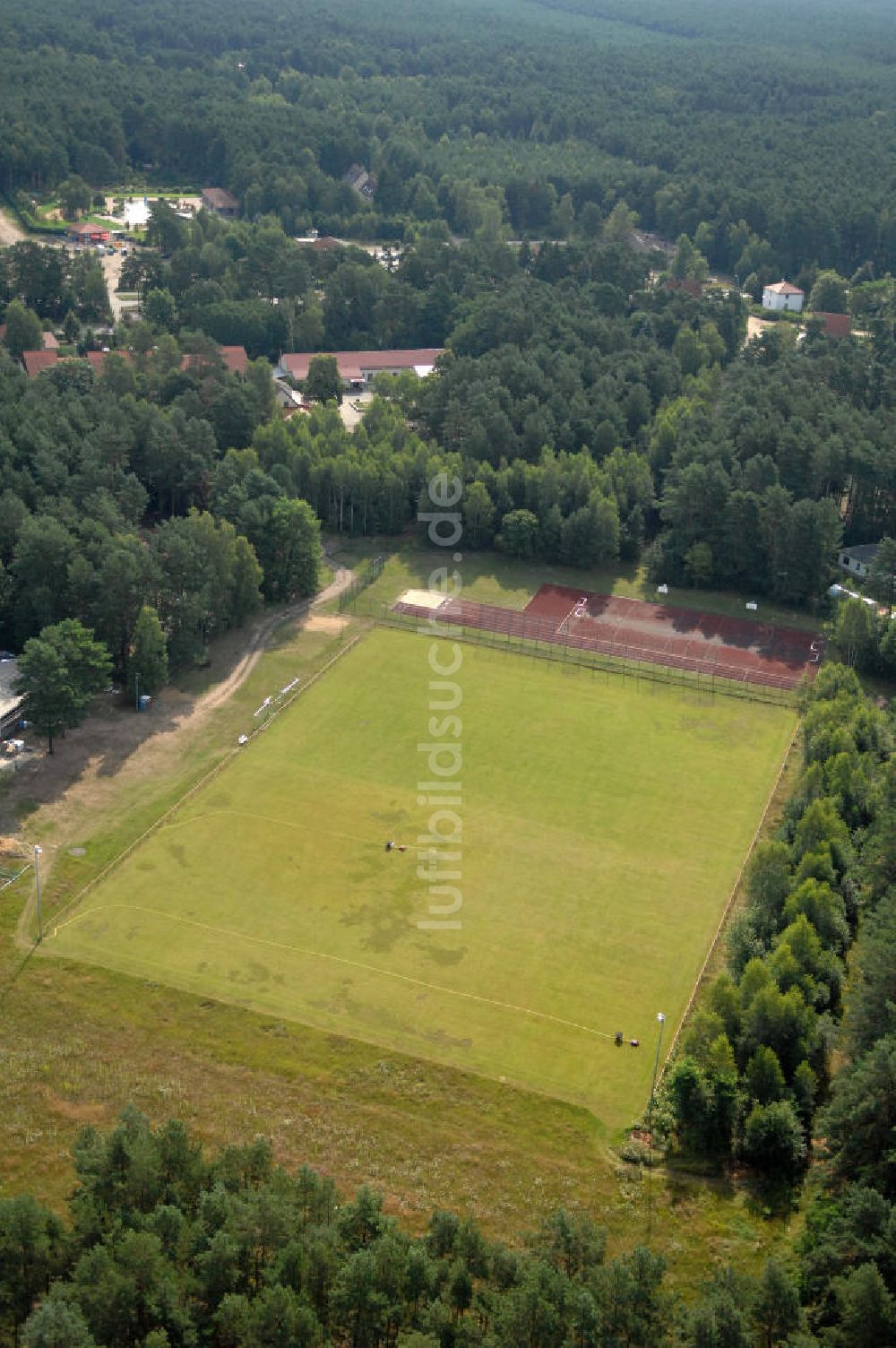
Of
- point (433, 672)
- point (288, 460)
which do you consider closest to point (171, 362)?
point (288, 460)

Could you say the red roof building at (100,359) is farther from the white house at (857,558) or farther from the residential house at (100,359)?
the white house at (857,558)

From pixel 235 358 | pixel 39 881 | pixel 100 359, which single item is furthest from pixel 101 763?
pixel 235 358

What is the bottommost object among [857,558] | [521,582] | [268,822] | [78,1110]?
[521,582]

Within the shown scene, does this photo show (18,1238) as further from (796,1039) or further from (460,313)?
(460,313)

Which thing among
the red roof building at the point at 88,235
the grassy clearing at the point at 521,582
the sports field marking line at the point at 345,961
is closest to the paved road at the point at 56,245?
the red roof building at the point at 88,235

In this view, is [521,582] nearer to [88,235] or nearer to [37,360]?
[37,360]

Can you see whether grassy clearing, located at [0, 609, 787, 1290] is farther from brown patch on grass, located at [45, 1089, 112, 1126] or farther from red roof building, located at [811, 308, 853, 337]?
red roof building, located at [811, 308, 853, 337]

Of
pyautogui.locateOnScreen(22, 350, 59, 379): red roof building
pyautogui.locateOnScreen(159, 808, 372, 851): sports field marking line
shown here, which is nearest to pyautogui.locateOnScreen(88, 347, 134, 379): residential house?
pyautogui.locateOnScreen(22, 350, 59, 379): red roof building
